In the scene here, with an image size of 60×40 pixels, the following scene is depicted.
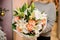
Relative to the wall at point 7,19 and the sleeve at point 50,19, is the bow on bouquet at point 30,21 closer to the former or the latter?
the sleeve at point 50,19

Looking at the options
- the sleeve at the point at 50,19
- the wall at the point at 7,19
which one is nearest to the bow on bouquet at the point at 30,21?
the sleeve at the point at 50,19

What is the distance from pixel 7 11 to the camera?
1570mm

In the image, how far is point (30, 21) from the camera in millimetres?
974

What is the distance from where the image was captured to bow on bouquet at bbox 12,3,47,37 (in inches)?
38.4

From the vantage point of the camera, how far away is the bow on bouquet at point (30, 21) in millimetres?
974

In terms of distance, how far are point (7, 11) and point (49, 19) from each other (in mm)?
583

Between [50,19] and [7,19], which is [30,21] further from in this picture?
[7,19]

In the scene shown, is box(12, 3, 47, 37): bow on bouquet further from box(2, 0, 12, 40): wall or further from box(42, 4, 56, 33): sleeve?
box(2, 0, 12, 40): wall

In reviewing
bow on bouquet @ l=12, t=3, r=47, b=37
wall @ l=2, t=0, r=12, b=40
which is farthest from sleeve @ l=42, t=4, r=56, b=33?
wall @ l=2, t=0, r=12, b=40

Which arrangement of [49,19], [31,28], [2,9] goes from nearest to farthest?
[31,28]
[49,19]
[2,9]

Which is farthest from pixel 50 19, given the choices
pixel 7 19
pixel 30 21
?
pixel 7 19

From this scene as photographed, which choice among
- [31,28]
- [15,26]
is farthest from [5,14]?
[31,28]

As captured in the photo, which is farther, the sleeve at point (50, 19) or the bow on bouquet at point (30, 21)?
the sleeve at point (50, 19)

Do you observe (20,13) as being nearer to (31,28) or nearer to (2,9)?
(31,28)
